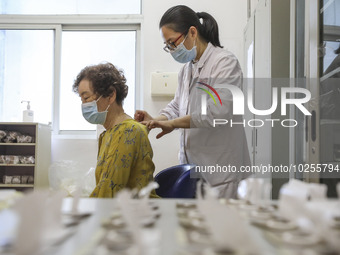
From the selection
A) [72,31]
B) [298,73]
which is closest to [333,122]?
[298,73]

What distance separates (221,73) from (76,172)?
6.89ft

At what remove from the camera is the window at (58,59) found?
3889 mm

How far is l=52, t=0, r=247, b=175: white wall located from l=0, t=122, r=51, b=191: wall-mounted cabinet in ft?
0.84

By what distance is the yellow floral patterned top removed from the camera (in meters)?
1.34

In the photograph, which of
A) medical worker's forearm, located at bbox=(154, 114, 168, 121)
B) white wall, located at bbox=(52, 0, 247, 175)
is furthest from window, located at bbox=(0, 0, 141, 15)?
medical worker's forearm, located at bbox=(154, 114, 168, 121)

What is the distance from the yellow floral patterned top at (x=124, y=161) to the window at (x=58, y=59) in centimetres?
243

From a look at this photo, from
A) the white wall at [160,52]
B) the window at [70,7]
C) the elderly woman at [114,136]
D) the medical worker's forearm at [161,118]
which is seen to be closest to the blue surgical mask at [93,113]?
the elderly woman at [114,136]

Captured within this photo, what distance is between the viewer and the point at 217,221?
1.43ft

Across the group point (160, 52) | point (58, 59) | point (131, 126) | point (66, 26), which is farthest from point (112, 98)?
point (66, 26)

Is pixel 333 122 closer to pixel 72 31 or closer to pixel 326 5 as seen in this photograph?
pixel 326 5

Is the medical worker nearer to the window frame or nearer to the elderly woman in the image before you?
the elderly woman

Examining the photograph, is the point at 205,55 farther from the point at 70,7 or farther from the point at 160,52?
the point at 70,7

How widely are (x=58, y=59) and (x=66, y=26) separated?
0.37 metres

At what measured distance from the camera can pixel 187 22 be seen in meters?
1.69
